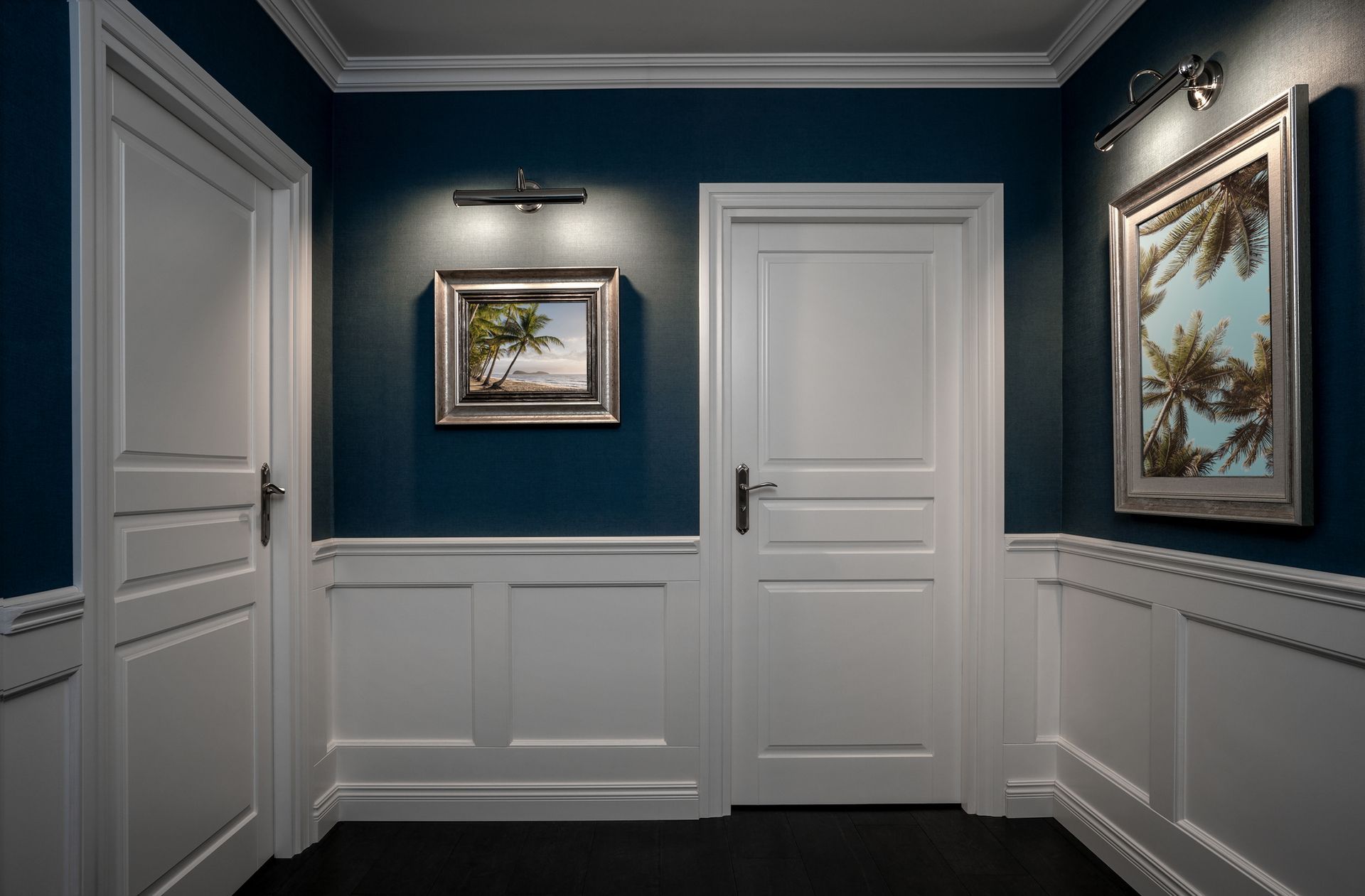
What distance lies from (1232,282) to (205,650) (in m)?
2.71

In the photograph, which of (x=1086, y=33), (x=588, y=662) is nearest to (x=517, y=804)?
(x=588, y=662)

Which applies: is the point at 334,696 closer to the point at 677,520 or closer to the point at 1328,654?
the point at 677,520

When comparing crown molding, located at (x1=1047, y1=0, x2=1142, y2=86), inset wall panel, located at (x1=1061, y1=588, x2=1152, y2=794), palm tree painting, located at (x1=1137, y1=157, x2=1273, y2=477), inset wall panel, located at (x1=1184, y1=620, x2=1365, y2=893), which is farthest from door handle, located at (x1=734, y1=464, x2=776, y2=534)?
crown molding, located at (x1=1047, y1=0, x2=1142, y2=86)

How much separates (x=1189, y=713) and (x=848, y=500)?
1.15 meters

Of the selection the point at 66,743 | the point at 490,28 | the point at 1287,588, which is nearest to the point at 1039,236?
the point at 1287,588

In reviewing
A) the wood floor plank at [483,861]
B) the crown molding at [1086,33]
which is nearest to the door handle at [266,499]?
the wood floor plank at [483,861]

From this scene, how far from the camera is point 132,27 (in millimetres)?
1725

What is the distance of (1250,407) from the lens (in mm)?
1851

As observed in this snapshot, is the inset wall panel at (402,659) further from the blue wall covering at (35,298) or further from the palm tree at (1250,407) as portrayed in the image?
the palm tree at (1250,407)

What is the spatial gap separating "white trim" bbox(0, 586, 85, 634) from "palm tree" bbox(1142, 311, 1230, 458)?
2518 mm

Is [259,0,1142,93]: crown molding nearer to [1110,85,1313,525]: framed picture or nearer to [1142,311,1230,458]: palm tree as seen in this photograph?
[1110,85,1313,525]: framed picture

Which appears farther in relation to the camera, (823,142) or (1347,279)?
(823,142)

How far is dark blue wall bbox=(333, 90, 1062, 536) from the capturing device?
9.07 ft

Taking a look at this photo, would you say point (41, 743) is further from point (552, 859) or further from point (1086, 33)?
point (1086, 33)
